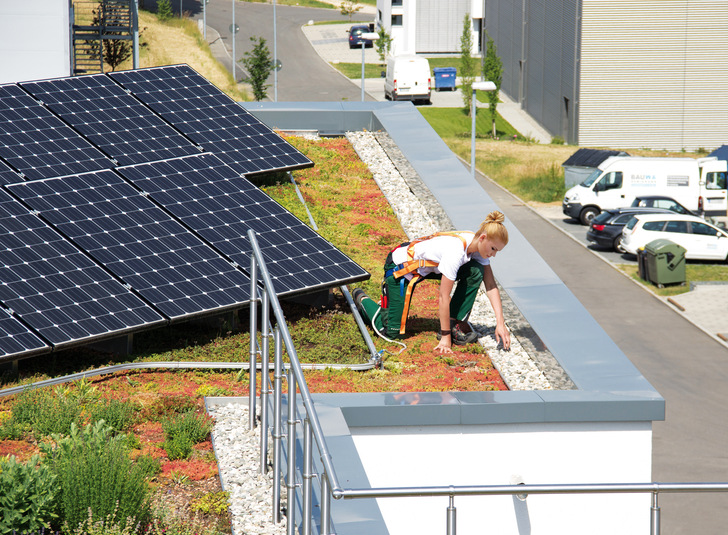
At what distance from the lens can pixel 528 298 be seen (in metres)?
Result: 10.5

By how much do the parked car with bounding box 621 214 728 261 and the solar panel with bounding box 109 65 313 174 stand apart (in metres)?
23.1

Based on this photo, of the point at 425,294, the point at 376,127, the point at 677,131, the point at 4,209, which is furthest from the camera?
the point at 677,131

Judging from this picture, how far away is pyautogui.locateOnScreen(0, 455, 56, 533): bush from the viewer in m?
5.66

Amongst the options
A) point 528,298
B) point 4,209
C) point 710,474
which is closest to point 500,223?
point 528,298

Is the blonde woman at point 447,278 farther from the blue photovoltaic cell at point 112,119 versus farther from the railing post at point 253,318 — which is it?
the blue photovoltaic cell at point 112,119

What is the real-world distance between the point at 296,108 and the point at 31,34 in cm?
795

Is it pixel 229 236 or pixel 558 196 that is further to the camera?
pixel 558 196

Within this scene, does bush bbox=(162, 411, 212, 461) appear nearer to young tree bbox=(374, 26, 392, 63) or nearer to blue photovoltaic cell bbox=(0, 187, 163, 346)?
blue photovoltaic cell bbox=(0, 187, 163, 346)

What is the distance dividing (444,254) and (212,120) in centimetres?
665

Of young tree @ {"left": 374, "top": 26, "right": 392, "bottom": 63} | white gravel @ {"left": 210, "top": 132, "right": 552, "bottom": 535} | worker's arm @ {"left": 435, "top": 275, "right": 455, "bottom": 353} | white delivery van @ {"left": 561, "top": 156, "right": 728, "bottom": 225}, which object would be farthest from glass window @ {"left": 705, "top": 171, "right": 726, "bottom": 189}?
young tree @ {"left": 374, "top": 26, "right": 392, "bottom": 63}

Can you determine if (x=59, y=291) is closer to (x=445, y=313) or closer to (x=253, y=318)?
(x=253, y=318)

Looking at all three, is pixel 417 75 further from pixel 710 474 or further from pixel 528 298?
pixel 528 298

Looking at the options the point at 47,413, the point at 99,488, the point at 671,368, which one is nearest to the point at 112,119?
the point at 47,413

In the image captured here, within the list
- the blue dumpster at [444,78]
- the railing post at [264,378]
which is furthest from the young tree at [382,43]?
the railing post at [264,378]
